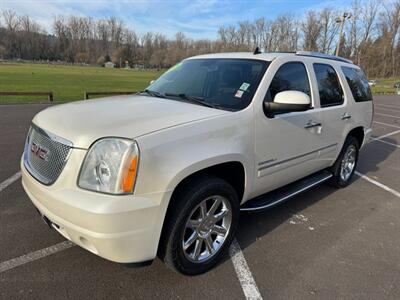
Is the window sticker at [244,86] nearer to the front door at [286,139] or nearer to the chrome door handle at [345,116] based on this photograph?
the front door at [286,139]

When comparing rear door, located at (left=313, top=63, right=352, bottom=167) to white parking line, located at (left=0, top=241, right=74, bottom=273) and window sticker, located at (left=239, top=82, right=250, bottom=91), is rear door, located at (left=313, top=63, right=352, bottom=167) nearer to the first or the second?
window sticker, located at (left=239, top=82, right=250, bottom=91)

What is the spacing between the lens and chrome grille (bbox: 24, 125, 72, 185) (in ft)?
7.69

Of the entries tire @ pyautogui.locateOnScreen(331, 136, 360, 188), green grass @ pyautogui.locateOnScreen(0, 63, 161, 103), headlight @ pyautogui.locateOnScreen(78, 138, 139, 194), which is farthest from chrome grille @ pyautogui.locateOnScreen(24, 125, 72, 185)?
green grass @ pyautogui.locateOnScreen(0, 63, 161, 103)

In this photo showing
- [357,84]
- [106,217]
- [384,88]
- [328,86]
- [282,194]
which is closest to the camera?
[106,217]

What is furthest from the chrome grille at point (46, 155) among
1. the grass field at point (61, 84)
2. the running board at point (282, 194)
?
the grass field at point (61, 84)

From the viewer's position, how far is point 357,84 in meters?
5.01

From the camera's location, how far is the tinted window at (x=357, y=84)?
4.79m

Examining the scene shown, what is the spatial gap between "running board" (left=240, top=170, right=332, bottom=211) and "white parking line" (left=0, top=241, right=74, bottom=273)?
183 centimetres

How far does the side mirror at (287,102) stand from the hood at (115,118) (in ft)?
1.82

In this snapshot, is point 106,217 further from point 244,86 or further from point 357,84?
point 357,84

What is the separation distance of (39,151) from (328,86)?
357 cm

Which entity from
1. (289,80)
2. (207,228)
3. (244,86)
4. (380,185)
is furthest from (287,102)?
(380,185)

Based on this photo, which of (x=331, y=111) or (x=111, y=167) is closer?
(x=111, y=167)

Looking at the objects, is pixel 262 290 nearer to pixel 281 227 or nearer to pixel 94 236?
pixel 281 227
